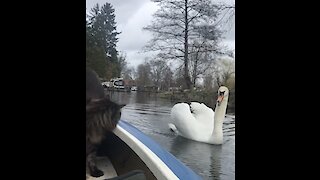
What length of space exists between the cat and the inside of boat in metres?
0.03

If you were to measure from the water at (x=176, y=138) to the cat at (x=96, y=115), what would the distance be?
42 millimetres

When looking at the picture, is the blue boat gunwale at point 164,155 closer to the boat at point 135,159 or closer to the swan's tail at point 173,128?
the boat at point 135,159

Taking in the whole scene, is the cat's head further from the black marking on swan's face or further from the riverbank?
the black marking on swan's face

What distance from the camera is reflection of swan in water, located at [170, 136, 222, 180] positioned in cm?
172

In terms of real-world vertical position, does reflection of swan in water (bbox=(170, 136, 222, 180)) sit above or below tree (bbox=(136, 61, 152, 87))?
below

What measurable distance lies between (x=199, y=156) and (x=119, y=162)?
1.20ft

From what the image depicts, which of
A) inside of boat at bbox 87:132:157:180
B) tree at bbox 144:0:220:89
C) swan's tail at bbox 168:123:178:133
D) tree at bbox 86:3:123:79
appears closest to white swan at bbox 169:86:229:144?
swan's tail at bbox 168:123:178:133

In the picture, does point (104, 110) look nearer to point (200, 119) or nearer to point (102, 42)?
point (102, 42)

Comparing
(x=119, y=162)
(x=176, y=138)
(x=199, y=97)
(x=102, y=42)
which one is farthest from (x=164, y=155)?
(x=102, y=42)

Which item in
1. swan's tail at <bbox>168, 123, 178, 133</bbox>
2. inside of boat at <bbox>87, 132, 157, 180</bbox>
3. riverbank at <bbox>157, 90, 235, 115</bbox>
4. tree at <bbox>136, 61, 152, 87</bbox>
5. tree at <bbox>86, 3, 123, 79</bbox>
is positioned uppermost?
tree at <bbox>86, 3, 123, 79</bbox>

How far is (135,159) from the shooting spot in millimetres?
1748
